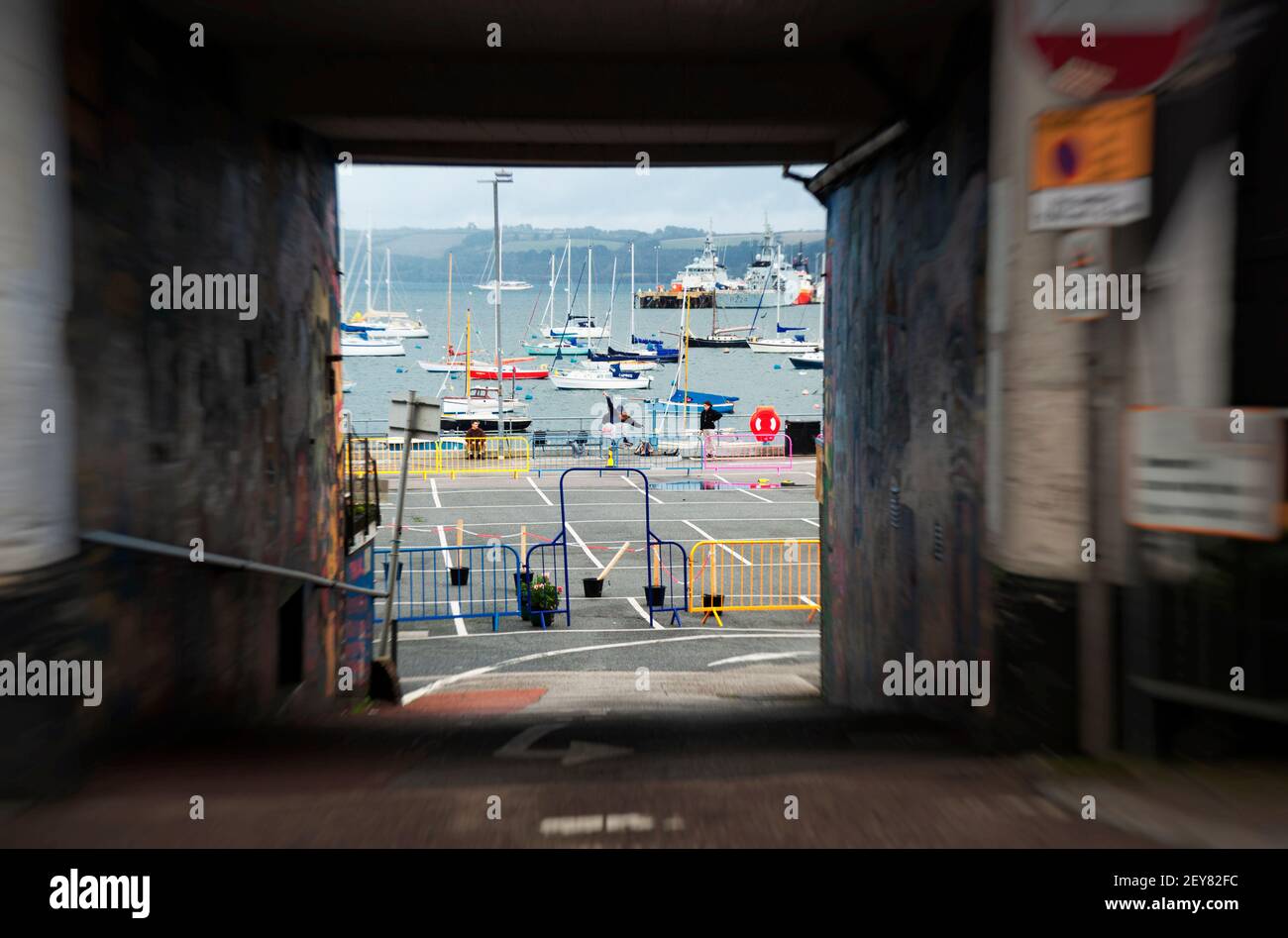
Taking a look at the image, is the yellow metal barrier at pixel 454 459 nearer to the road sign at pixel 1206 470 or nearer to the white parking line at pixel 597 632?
the white parking line at pixel 597 632

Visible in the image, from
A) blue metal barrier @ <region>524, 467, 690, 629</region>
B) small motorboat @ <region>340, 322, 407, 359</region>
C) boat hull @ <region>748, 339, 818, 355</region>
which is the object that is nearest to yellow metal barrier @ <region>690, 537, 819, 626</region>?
blue metal barrier @ <region>524, 467, 690, 629</region>

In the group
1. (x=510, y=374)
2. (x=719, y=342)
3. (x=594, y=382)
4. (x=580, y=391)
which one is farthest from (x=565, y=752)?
(x=719, y=342)

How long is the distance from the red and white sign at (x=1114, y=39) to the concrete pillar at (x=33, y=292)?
15.4ft

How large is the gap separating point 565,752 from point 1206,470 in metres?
4.35

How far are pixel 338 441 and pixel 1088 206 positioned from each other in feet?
30.6

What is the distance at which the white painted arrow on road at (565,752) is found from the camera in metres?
6.85

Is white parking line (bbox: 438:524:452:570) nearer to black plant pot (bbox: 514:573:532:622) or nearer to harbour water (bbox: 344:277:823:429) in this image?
black plant pot (bbox: 514:573:532:622)

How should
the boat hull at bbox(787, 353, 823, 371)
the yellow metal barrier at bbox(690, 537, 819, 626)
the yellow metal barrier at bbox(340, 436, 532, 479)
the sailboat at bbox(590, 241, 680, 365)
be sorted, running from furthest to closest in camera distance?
1. the boat hull at bbox(787, 353, 823, 371)
2. the sailboat at bbox(590, 241, 680, 365)
3. the yellow metal barrier at bbox(340, 436, 532, 479)
4. the yellow metal barrier at bbox(690, 537, 819, 626)

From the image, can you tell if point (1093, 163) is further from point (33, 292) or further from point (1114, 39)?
point (33, 292)

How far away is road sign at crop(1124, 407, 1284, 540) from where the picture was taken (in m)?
4.48

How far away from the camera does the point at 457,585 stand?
791 inches

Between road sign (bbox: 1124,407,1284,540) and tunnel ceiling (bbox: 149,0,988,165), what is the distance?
10.9 feet

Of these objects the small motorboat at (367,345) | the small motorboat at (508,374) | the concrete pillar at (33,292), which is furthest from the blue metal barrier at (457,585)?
the small motorboat at (367,345)
